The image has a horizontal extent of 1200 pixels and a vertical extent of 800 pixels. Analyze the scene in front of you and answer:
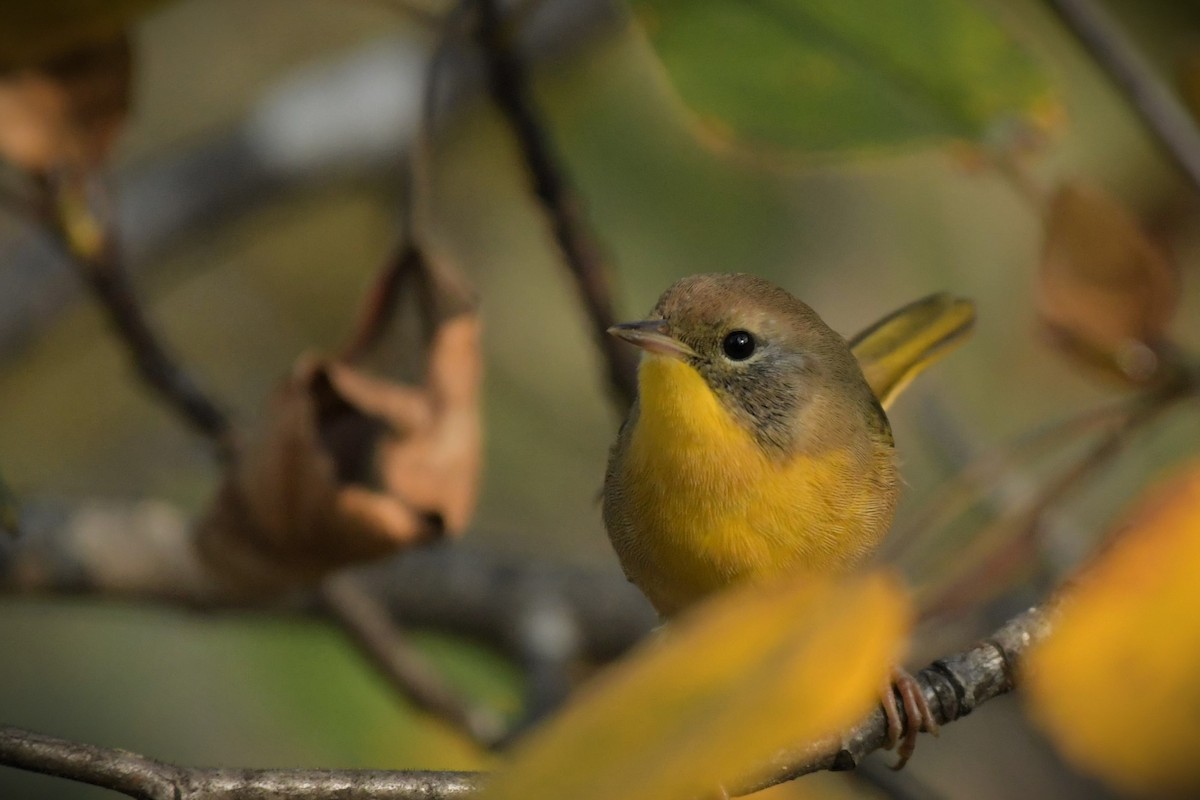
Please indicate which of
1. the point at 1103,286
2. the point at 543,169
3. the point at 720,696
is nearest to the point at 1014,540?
the point at 1103,286

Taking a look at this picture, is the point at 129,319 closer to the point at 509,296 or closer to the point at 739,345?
the point at 739,345

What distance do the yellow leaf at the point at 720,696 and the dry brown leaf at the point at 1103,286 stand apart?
2.49 feet

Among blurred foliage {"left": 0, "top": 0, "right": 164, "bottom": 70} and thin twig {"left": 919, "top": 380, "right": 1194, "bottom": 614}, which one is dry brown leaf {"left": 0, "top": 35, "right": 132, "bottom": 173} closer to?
blurred foliage {"left": 0, "top": 0, "right": 164, "bottom": 70}

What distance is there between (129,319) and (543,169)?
44cm

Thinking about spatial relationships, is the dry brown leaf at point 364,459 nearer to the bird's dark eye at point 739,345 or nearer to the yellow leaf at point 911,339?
the bird's dark eye at point 739,345

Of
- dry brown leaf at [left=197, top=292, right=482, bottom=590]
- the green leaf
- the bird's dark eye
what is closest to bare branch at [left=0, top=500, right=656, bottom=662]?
dry brown leaf at [left=197, top=292, right=482, bottom=590]

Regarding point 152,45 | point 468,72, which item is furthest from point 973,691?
point 152,45

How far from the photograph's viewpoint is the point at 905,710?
1.04m

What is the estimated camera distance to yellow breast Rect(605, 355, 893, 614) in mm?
1093

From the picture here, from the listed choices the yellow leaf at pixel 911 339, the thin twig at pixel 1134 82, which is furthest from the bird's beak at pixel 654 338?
the thin twig at pixel 1134 82

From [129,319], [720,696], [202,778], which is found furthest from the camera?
[129,319]

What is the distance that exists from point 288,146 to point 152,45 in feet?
2.31

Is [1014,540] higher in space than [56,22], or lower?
lower

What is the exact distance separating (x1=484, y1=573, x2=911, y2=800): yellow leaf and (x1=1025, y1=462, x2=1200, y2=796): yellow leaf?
161mm
